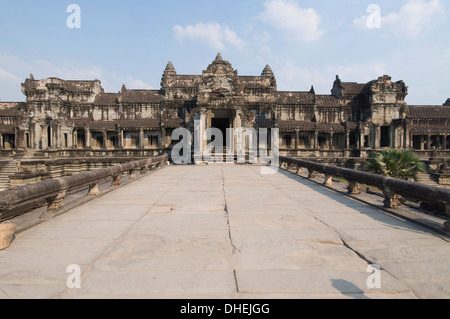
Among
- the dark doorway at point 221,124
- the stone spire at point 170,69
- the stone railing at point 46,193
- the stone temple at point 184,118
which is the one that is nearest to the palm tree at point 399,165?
the stone railing at point 46,193

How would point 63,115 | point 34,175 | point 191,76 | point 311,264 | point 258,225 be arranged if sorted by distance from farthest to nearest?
point 191,76 → point 63,115 → point 34,175 → point 258,225 → point 311,264

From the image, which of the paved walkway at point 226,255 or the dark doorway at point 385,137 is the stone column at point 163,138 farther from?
the dark doorway at point 385,137

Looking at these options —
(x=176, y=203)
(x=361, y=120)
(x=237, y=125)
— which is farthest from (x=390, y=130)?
(x=176, y=203)

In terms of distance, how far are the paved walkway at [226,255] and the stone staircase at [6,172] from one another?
20387 millimetres

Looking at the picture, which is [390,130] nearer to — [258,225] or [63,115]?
[258,225]

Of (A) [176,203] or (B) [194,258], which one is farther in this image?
(A) [176,203]

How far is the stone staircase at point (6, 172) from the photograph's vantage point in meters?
20.7

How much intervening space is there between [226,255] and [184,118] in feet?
92.0

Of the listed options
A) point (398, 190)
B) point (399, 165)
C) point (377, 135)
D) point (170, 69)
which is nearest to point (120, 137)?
point (170, 69)

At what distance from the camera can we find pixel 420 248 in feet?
11.8

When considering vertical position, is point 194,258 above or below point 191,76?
below

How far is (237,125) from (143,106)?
1514 cm

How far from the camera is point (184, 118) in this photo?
1195 inches

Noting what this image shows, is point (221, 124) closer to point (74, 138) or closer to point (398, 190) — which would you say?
point (74, 138)
